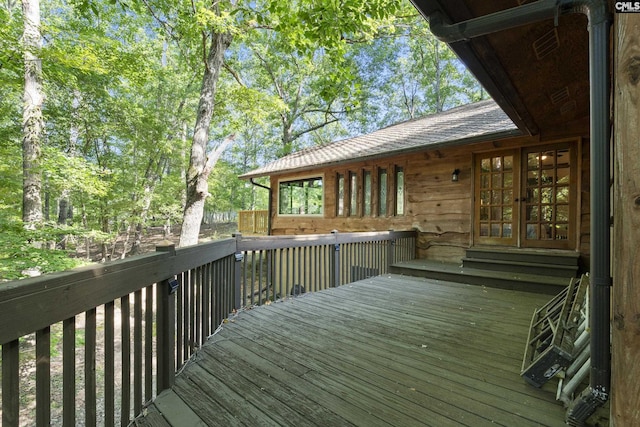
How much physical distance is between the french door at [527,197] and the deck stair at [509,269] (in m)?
0.31

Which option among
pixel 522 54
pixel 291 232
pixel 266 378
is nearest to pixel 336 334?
pixel 266 378

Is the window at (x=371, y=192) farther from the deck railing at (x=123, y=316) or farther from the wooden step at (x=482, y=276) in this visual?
the deck railing at (x=123, y=316)

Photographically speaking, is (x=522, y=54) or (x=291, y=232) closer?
(x=522, y=54)

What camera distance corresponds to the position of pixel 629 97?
3.87 feet

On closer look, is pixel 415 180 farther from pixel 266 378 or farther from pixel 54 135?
pixel 54 135

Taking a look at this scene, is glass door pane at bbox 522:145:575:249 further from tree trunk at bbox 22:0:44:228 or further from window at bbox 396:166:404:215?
tree trunk at bbox 22:0:44:228

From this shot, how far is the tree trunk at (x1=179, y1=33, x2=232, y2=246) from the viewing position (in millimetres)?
7867

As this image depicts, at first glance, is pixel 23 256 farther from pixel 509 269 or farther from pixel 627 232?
pixel 509 269

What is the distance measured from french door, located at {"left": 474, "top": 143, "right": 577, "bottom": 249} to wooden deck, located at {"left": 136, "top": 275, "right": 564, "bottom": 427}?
209 centimetres

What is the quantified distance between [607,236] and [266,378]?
6.77ft

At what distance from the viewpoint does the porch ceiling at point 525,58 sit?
1995 mm

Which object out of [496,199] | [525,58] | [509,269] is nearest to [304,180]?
[496,199]

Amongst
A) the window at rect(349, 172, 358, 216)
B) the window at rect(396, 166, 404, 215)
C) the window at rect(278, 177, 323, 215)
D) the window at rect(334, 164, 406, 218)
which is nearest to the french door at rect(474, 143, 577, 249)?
the window at rect(396, 166, 404, 215)

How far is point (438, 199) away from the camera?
6.28 metres
